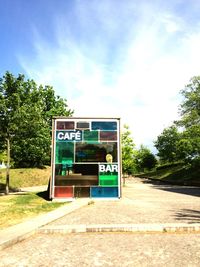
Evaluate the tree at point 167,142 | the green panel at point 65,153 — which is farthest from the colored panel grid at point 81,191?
the tree at point 167,142

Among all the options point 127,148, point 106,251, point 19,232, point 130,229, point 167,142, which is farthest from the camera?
point 167,142

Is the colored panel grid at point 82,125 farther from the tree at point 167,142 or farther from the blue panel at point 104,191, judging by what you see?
the tree at point 167,142

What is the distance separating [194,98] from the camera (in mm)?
45469

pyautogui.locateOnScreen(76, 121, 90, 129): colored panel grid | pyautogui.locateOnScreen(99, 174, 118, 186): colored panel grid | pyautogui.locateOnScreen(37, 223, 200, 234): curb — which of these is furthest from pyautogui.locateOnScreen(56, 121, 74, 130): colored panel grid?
pyautogui.locateOnScreen(37, 223, 200, 234): curb

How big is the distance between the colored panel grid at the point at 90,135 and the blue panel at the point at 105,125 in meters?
0.36

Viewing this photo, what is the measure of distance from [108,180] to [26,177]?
71.1ft

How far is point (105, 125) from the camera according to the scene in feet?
71.5

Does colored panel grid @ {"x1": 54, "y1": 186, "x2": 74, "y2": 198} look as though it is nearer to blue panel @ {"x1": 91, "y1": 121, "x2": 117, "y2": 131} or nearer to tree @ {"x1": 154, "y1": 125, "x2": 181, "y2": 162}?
blue panel @ {"x1": 91, "y1": 121, "x2": 117, "y2": 131}

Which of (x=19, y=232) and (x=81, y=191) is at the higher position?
(x=81, y=191)

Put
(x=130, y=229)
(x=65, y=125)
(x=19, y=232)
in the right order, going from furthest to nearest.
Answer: (x=65, y=125) → (x=130, y=229) → (x=19, y=232)

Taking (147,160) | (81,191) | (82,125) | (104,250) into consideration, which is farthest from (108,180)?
(147,160)

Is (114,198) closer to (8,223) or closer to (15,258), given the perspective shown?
(8,223)

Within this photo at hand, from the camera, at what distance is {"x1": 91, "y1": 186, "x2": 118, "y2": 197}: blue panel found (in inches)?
827

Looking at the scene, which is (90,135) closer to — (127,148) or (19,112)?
(19,112)
